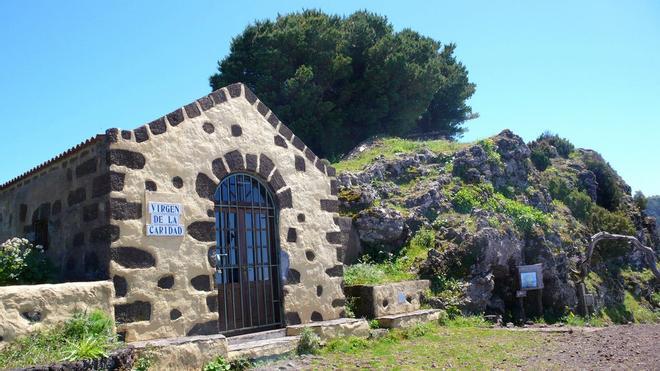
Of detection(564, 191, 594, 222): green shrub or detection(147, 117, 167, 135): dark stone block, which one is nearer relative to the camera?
detection(147, 117, 167, 135): dark stone block

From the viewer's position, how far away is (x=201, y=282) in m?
8.80

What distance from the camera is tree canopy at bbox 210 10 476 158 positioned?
2553cm

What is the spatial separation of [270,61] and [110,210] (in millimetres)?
18814

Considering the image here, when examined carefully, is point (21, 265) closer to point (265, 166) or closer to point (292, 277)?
point (265, 166)

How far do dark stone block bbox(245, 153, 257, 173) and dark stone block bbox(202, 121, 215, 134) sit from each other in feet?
2.66

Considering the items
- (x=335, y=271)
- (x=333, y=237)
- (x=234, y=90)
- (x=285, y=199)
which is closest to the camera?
(x=234, y=90)

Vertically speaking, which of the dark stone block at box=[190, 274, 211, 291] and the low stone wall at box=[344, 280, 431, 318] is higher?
the dark stone block at box=[190, 274, 211, 291]

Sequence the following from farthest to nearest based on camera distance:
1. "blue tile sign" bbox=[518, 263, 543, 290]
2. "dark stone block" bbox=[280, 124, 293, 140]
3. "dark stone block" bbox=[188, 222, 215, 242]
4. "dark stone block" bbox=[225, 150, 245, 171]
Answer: "blue tile sign" bbox=[518, 263, 543, 290]
"dark stone block" bbox=[280, 124, 293, 140]
"dark stone block" bbox=[225, 150, 245, 171]
"dark stone block" bbox=[188, 222, 215, 242]

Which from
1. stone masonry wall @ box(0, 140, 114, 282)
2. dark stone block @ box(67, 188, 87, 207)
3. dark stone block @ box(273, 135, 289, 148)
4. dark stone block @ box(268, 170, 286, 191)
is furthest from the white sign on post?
dark stone block @ box(273, 135, 289, 148)

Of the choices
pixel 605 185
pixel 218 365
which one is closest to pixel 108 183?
pixel 218 365

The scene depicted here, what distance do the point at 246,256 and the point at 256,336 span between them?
4.61 ft

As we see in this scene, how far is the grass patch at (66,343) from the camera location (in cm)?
595

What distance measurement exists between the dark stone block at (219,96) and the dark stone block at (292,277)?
334 cm

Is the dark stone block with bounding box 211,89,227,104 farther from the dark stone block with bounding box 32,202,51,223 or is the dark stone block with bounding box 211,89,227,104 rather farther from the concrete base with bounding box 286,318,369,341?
the concrete base with bounding box 286,318,369,341
